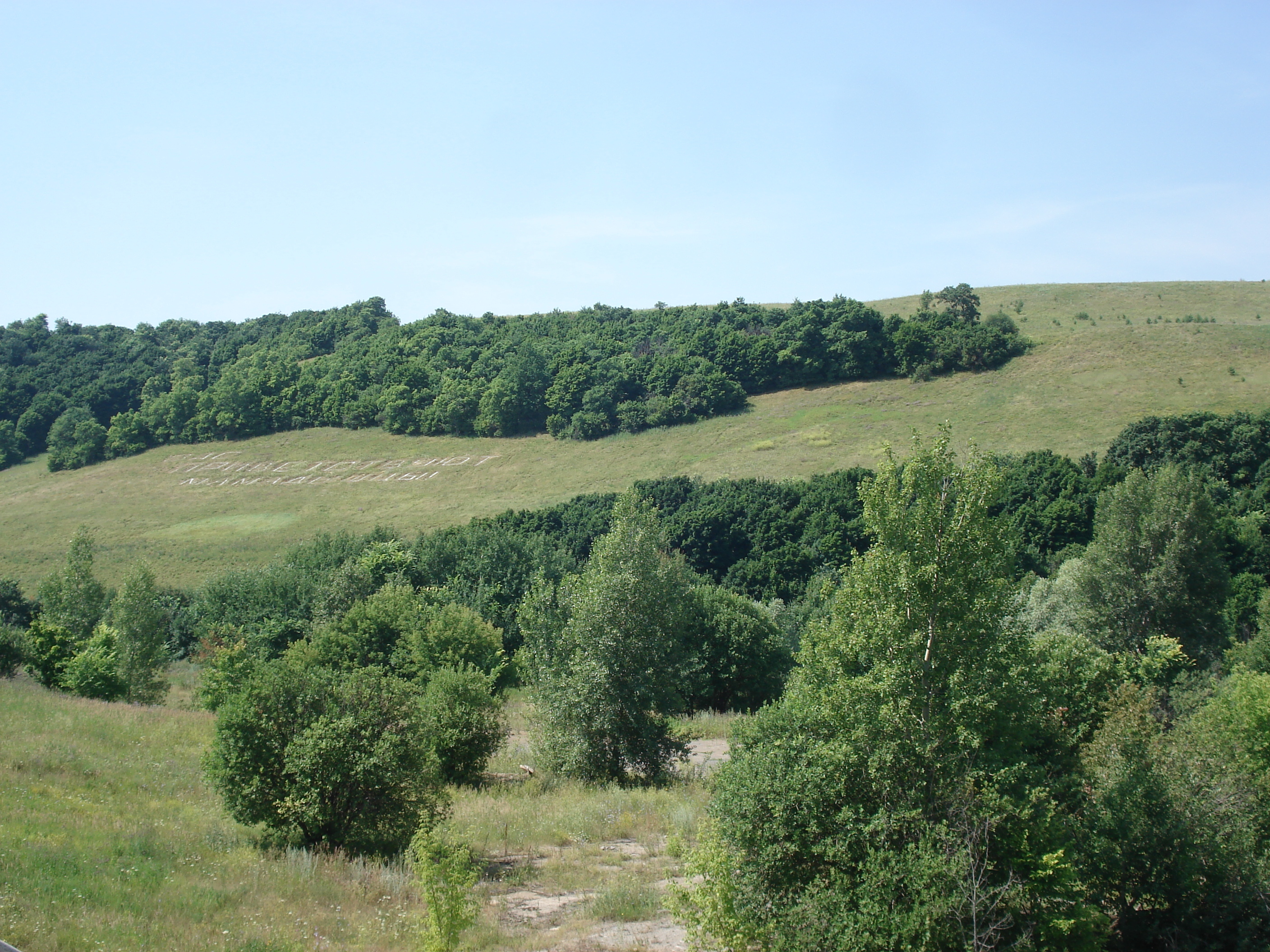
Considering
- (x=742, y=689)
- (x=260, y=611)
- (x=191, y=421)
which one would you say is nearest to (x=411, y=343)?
(x=191, y=421)

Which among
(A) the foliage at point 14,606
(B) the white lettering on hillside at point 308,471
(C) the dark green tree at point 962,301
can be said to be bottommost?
(A) the foliage at point 14,606

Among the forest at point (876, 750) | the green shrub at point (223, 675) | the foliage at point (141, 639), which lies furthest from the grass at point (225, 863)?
the foliage at point (141, 639)

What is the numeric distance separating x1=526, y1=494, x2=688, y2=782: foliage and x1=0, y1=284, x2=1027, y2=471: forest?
63.4m

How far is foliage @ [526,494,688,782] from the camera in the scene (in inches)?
893

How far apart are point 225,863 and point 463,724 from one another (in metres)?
8.27

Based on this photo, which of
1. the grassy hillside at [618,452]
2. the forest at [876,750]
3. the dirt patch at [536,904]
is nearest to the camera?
the forest at [876,750]

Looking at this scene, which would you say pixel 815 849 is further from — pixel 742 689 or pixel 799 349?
pixel 799 349

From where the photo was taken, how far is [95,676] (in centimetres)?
3288

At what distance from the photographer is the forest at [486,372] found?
87250 millimetres

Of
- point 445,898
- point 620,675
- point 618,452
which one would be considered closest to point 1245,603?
point 620,675

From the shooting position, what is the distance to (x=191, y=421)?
100500 millimetres

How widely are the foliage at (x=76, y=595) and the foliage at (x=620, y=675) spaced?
34.6 metres

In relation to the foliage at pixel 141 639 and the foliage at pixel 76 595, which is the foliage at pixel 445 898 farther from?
the foliage at pixel 76 595

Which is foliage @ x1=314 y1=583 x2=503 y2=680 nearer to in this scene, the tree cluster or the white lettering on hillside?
the tree cluster
